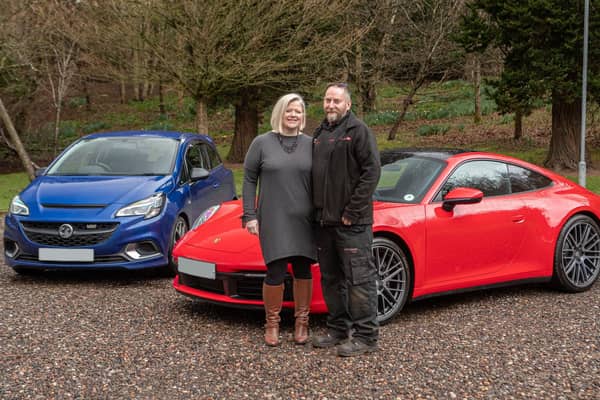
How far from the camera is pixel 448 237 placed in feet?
17.9

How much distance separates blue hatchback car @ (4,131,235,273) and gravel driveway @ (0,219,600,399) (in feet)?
1.69

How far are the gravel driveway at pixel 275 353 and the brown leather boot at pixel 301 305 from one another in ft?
0.30

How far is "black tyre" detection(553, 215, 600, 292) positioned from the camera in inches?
243

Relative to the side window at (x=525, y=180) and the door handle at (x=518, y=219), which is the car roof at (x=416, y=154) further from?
the door handle at (x=518, y=219)

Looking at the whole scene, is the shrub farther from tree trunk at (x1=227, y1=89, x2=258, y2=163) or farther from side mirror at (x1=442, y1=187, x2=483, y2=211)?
side mirror at (x1=442, y1=187, x2=483, y2=211)

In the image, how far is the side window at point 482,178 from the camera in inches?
226

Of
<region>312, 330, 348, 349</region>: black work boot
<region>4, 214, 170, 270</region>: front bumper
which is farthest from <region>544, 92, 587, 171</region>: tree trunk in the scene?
<region>312, 330, 348, 349</region>: black work boot

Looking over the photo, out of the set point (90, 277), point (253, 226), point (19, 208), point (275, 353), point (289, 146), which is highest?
point (289, 146)

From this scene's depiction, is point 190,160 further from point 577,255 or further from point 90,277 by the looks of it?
point 577,255

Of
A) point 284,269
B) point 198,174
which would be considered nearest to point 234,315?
point 284,269

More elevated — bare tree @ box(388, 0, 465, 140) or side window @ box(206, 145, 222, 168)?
bare tree @ box(388, 0, 465, 140)

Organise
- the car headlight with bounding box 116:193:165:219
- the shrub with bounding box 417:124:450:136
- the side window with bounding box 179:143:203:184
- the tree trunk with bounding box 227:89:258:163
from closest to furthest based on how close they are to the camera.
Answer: the car headlight with bounding box 116:193:165:219
the side window with bounding box 179:143:203:184
the tree trunk with bounding box 227:89:258:163
the shrub with bounding box 417:124:450:136

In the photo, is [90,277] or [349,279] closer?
[349,279]

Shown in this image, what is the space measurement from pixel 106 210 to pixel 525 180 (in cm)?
392
